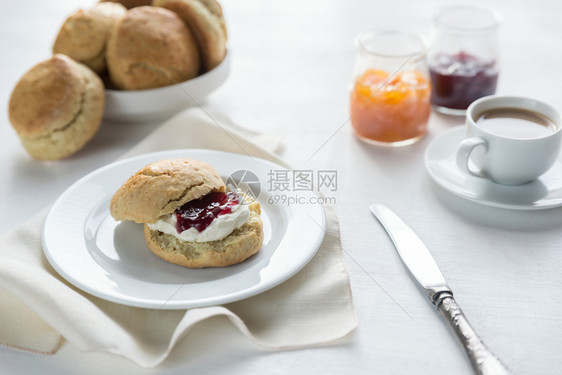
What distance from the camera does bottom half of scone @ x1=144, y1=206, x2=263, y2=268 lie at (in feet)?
4.25

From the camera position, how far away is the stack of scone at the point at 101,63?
1.75 meters

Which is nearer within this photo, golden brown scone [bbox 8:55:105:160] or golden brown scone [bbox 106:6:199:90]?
golden brown scone [bbox 8:55:105:160]

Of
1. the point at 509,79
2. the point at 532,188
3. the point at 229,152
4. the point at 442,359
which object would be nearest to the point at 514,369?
the point at 442,359

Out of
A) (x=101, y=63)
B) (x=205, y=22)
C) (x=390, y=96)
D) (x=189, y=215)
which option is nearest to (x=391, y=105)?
(x=390, y=96)

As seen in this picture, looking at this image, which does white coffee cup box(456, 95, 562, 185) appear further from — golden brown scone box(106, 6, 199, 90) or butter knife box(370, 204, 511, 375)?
golden brown scone box(106, 6, 199, 90)

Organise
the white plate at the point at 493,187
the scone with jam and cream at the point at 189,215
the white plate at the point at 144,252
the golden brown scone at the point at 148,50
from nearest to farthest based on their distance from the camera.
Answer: the white plate at the point at 144,252
the scone with jam and cream at the point at 189,215
the white plate at the point at 493,187
the golden brown scone at the point at 148,50

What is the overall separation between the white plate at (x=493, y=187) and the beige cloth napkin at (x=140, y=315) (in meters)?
0.43

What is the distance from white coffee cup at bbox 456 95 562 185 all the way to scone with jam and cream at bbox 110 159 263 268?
0.61m

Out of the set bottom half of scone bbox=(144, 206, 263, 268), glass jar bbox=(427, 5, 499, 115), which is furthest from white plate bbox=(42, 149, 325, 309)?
glass jar bbox=(427, 5, 499, 115)

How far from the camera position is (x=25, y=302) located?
47.3 inches

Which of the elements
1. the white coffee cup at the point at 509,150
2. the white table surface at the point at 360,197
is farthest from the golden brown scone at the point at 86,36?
the white coffee cup at the point at 509,150

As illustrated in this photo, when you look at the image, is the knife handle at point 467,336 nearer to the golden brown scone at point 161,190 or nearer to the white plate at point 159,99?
the golden brown scone at point 161,190

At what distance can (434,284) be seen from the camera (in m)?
1.27

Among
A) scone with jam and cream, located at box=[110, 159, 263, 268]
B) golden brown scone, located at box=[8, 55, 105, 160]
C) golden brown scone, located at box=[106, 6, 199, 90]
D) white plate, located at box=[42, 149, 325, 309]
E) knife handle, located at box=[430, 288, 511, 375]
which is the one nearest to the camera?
knife handle, located at box=[430, 288, 511, 375]
